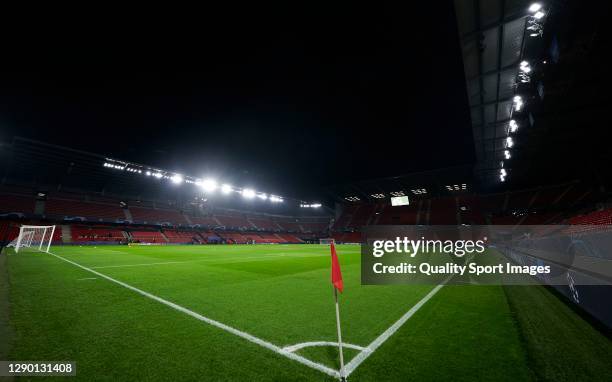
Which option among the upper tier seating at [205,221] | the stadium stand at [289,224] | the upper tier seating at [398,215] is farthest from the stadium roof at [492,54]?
the stadium stand at [289,224]

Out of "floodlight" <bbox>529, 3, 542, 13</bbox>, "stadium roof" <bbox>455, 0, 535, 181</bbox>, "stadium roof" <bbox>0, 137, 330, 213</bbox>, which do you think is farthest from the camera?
"stadium roof" <bbox>0, 137, 330, 213</bbox>

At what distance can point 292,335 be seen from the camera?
371 cm

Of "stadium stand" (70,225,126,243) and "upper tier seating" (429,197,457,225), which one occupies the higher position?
"upper tier seating" (429,197,457,225)

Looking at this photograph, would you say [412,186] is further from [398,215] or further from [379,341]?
[379,341]

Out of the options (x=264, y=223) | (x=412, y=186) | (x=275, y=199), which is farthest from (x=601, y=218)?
(x=264, y=223)

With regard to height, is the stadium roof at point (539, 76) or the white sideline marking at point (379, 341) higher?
the stadium roof at point (539, 76)

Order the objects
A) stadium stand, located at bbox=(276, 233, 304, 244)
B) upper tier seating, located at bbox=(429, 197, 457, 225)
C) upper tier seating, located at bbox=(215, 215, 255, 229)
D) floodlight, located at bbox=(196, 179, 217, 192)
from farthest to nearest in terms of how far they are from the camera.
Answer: stadium stand, located at bbox=(276, 233, 304, 244), upper tier seating, located at bbox=(215, 215, 255, 229), upper tier seating, located at bbox=(429, 197, 457, 225), floodlight, located at bbox=(196, 179, 217, 192)

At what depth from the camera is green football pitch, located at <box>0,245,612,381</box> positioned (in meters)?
2.71

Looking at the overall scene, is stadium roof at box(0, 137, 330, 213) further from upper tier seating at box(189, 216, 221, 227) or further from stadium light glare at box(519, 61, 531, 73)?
stadium light glare at box(519, 61, 531, 73)

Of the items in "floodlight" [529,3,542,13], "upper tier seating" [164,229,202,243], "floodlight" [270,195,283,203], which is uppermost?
"floodlight" [529,3,542,13]

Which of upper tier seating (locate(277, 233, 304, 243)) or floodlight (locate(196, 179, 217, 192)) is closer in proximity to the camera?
floodlight (locate(196, 179, 217, 192))

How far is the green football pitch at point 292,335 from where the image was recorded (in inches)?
107

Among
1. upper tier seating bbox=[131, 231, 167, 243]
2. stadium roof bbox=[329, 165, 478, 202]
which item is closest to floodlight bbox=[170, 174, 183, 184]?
upper tier seating bbox=[131, 231, 167, 243]

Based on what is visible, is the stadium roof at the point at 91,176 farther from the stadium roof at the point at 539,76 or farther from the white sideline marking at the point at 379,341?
the white sideline marking at the point at 379,341
